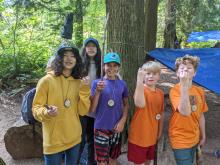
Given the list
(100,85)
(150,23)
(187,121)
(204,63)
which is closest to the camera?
(187,121)

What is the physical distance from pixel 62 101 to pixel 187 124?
37.9 inches

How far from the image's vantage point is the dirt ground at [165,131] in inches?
139

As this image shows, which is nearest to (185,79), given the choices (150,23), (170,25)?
(150,23)

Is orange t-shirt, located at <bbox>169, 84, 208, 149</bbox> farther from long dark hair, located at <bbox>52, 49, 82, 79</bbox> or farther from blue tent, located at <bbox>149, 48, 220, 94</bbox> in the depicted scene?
blue tent, located at <bbox>149, 48, 220, 94</bbox>

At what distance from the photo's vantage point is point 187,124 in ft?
7.73

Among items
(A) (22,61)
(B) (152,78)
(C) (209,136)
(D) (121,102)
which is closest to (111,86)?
(D) (121,102)

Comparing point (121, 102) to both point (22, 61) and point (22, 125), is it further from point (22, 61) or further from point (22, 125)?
point (22, 61)

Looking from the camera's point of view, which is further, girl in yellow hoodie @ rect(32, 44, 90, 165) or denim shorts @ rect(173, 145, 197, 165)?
denim shorts @ rect(173, 145, 197, 165)

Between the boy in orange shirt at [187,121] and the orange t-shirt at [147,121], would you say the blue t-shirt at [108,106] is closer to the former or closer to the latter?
the orange t-shirt at [147,121]

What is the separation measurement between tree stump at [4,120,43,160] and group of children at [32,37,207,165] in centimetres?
107

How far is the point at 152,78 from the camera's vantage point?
2.52 metres

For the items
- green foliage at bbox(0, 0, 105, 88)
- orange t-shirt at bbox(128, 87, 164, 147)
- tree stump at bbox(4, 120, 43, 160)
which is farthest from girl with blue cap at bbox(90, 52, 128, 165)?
green foliage at bbox(0, 0, 105, 88)

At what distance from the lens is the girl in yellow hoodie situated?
2213mm

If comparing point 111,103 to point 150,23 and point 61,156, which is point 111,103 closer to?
point 61,156
